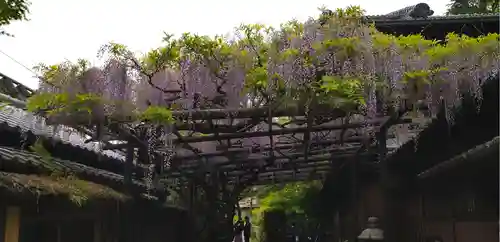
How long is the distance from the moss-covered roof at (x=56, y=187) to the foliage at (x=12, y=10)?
A: 2289 millimetres

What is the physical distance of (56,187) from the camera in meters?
5.50

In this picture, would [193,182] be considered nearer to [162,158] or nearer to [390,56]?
[162,158]

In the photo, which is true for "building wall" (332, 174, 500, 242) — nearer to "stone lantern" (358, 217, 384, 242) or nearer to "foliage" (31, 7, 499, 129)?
"stone lantern" (358, 217, 384, 242)

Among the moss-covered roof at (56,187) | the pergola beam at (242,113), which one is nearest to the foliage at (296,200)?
the moss-covered roof at (56,187)

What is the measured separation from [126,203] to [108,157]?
2740 millimetres

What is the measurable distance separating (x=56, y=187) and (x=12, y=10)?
268 cm

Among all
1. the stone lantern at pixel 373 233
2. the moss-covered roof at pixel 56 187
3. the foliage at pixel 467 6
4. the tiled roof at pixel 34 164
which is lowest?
the stone lantern at pixel 373 233

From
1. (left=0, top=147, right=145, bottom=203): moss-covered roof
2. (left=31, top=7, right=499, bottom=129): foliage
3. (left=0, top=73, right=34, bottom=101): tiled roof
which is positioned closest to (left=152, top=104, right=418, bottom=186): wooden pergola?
(left=31, top=7, right=499, bottom=129): foliage

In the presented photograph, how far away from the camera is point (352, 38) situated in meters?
5.79

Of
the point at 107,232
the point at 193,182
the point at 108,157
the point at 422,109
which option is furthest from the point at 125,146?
the point at 193,182

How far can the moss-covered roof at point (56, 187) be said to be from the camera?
4.72m

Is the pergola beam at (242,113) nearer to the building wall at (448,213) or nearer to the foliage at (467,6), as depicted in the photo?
the building wall at (448,213)

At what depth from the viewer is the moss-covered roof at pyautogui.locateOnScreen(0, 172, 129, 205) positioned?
4723 millimetres

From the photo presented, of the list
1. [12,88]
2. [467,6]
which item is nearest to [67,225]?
[12,88]
